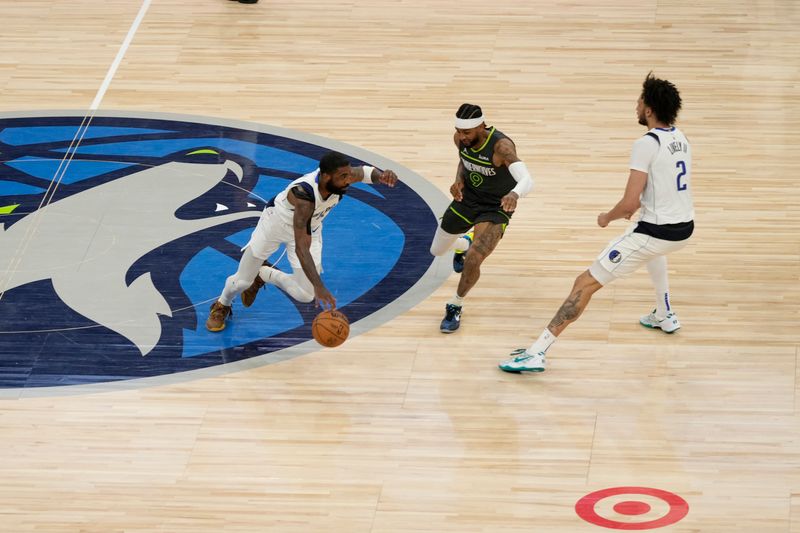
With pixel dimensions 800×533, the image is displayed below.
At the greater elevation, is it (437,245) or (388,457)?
(437,245)

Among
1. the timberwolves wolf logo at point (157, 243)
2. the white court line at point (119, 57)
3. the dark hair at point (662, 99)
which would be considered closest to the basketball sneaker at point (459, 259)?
the timberwolves wolf logo at point (157, 243)

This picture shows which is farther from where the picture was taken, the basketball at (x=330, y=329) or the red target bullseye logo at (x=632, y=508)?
the basketball at (x=330, y=329)

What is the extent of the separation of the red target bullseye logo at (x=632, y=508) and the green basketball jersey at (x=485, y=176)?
263 cm

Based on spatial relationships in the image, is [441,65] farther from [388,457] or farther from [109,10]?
[388,457]

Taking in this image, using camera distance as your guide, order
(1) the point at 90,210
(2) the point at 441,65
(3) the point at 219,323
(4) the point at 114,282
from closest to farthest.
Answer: (3) the point at 219,323, (4) the point at 114,282, (1) the point at 90,210, (2) the point at 441,65

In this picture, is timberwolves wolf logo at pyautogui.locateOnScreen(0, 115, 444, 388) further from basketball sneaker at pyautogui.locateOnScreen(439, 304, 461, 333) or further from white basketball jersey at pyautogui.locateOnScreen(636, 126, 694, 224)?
white basketball jersey at pyautogui.locateOnScreen(636, 126, 694, 224)

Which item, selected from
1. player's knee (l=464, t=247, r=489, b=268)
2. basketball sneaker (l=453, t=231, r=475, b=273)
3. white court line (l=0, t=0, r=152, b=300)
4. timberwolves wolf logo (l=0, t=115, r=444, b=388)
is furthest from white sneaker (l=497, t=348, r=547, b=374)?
white court line (l=0, t=0, r=152, b=300)

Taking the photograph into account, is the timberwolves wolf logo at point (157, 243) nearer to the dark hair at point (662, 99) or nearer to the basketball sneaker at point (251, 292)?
the basketball sneaker at point (251, 292)

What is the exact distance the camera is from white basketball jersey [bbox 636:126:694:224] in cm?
859

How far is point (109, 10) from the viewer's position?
1516 cm

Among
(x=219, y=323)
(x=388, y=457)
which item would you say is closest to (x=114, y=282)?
(x=219, y=323)

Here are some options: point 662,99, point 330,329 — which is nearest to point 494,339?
point 330,329

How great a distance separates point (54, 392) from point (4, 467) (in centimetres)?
87

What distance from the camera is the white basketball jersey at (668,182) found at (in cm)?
859
